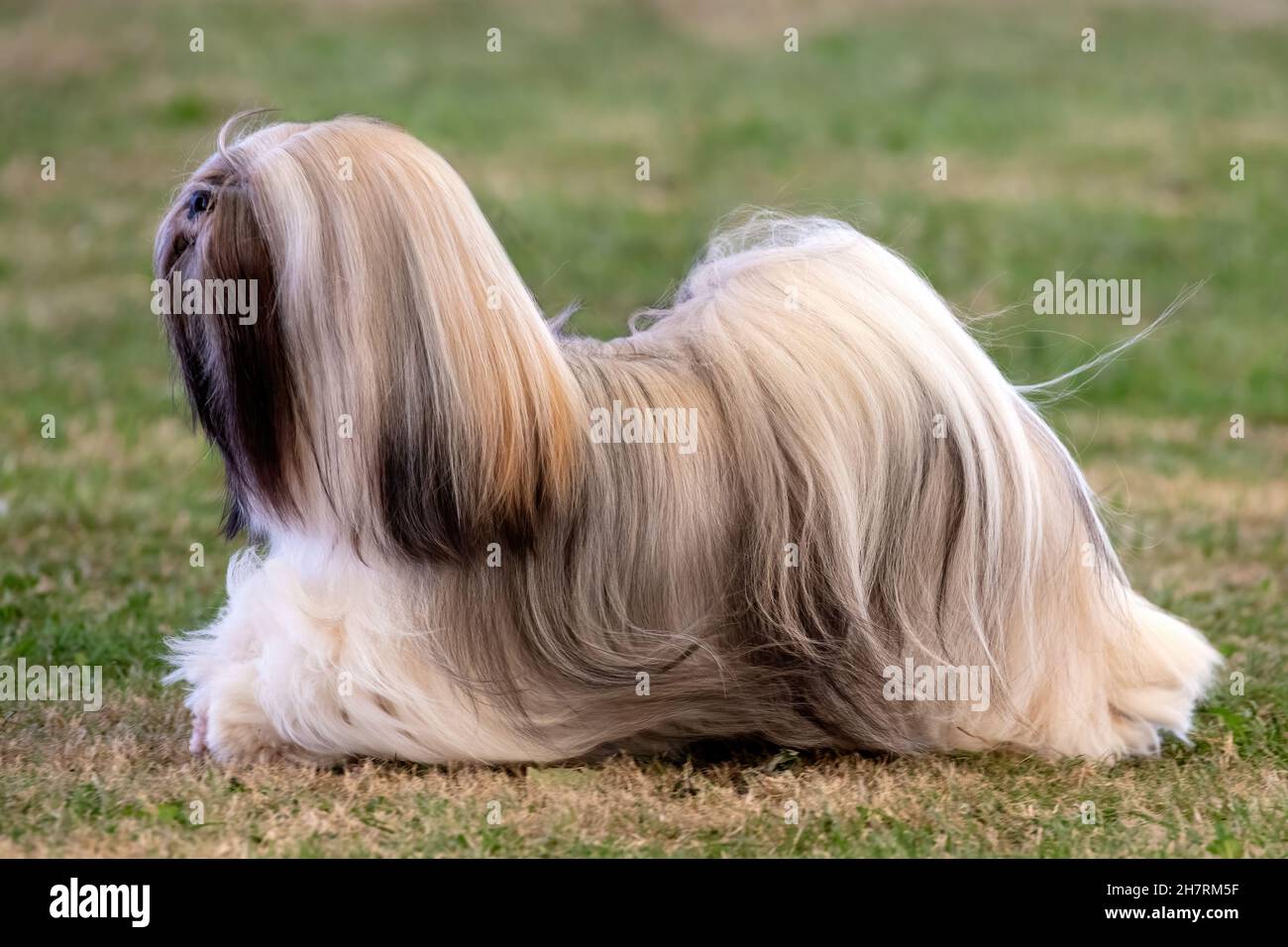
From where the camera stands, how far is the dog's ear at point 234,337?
4273 mm

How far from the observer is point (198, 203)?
4.34m

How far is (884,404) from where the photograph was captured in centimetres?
453

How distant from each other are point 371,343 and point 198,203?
23.6 inches

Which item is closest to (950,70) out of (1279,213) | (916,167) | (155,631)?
(916,167)

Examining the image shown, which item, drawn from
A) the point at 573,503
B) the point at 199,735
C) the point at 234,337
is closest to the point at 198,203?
the point at 234,337

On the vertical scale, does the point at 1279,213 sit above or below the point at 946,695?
above

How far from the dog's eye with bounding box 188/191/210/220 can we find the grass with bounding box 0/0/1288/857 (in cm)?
53

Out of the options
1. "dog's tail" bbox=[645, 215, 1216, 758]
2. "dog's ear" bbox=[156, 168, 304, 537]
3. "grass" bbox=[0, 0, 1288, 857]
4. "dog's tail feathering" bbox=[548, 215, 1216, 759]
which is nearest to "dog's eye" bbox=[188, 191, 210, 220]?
"dog's ear" bbox=[156, 168, 304, 537]

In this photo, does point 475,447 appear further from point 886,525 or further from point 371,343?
point 886,525

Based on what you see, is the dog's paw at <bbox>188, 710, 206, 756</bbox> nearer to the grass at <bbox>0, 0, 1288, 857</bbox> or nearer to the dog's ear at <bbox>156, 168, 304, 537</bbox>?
the grass at <bbox>0, 0, 1288, 857</bbox>

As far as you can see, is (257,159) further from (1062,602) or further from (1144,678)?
(1144,678)

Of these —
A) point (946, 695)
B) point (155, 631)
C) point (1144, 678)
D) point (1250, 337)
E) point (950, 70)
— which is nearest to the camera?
point (946, 695)

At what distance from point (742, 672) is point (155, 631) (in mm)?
2513

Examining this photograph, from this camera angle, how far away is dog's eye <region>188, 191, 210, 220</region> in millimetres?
4332
